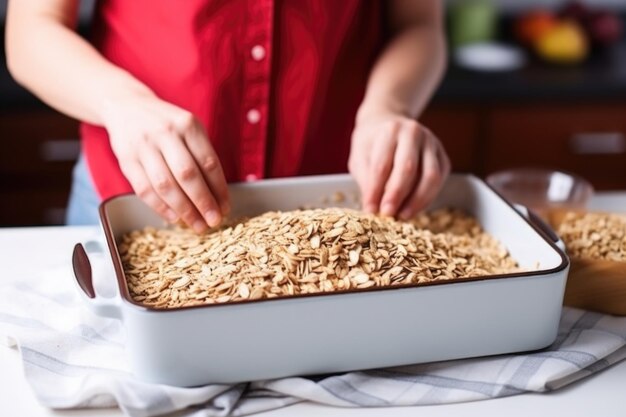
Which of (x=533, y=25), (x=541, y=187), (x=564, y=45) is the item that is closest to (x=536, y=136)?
(x=564, y=45)

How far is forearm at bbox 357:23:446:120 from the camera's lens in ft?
3.76

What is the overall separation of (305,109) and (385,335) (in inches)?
19.4

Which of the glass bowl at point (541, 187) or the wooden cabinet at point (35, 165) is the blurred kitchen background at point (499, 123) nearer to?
the wooden cabinet at point (35, 165)

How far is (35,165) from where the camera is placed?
6.60 feet

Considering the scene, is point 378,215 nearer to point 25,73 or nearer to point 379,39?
point 379,39

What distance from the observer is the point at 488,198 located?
1.05 meters

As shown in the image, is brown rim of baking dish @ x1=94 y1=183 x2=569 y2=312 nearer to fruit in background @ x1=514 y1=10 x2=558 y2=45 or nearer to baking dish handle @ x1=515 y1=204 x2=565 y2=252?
baking dish handle @ x1=515 y1=204 x2=565 y2=252

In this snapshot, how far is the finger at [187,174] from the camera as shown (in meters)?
0.89

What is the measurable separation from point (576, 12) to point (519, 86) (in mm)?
536

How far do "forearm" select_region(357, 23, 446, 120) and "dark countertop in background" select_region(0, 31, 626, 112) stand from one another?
2.44ft

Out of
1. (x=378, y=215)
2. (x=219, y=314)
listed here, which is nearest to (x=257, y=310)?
(x=219, y=314)

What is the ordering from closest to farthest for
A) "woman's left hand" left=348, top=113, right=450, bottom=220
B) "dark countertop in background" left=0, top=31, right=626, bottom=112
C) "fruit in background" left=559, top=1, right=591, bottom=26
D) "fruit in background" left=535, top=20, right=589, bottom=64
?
1. "woman's left hand" left=348, top=113, right=450, bottom=220
2. "dark countertop in background" left=0, top=31, right=626, bottom=112
3. "fruit in background" left=535, top=20, right=589, bottom=64
4. "fruit in background" left=559, top=1, right=591, bottom=26

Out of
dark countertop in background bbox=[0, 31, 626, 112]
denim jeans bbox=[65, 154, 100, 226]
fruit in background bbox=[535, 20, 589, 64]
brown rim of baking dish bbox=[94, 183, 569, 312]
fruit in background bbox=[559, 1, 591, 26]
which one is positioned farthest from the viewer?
fruit in background bbox=[559, 1, 591, 26]

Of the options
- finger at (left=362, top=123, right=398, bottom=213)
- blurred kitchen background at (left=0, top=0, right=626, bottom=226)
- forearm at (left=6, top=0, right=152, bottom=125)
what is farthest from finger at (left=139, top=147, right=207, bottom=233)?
blurred kitchen background at (left=0, top=0, right=626, bottom=226)
